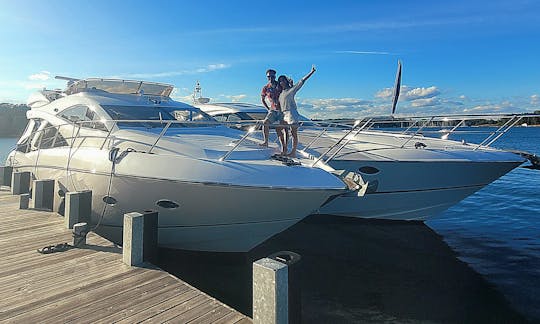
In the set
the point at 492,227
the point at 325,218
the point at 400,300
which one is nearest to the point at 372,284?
the point at 400,300

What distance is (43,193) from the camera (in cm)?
732

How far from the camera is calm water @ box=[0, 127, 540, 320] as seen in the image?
6.35m

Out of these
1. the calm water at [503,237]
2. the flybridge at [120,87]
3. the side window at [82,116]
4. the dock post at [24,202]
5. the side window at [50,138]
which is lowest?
the calm water at [503,237]

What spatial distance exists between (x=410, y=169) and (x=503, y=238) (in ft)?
10.8

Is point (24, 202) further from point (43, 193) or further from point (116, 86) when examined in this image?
point (116, 86)

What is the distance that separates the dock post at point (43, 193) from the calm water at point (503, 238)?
8.46 metres

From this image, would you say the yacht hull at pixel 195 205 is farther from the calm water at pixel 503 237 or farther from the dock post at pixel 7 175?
the dock post at pixel 7 175

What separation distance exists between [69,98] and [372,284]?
7.33 metres

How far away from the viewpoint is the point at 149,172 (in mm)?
5363

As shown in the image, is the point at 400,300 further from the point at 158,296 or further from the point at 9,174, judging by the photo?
the point at 9,174

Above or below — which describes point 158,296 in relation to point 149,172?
below

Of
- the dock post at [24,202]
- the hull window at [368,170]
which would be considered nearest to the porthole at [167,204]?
the dock post at [24,202]

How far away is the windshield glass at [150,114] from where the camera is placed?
7.31 meters

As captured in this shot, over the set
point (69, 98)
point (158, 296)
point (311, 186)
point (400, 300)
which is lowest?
point (400, 300)
